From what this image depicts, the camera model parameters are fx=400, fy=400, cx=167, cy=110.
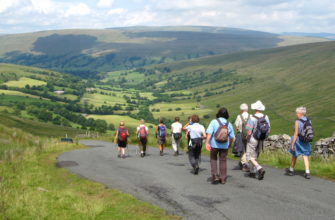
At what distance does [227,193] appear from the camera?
12.1 metres

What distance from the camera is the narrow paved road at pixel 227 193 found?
992 centimetres

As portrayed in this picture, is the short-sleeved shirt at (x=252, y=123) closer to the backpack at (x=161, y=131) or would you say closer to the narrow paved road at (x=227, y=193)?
the narrow paved road at (x=227, y=193)

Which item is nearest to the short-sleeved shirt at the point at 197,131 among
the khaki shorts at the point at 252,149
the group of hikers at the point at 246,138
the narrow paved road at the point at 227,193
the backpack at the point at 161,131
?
the group of hikers at the point at 246,138

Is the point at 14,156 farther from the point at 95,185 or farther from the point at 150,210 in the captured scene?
the point at 150,210

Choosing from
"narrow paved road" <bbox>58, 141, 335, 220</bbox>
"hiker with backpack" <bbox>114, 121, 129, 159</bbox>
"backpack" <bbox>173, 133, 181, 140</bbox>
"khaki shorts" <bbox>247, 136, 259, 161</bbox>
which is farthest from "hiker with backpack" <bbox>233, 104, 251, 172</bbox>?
"hiker with backpack" <bbox>114, 121, 129, 159</bbox>

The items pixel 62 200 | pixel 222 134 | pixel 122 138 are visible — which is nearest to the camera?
pixel 62 200

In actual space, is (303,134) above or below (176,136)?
above

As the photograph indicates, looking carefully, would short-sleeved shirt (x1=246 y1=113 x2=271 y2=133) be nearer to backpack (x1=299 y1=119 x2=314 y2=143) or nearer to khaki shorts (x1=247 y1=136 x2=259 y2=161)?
khaki shorts (x1=247 y1=136 x2=259 y2=161)

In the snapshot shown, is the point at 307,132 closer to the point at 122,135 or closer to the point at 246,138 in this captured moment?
the point at 246,138

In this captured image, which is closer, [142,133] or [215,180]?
[215,180]

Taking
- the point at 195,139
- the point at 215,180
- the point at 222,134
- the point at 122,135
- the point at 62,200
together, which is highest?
the point at 222,134

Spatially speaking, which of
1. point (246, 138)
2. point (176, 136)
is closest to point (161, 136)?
point (176, 136)

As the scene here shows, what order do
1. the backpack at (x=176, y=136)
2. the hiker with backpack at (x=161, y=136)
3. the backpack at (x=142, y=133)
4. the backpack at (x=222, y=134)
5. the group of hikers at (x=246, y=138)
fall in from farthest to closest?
1. the hiker with backpack at (x=161, y=136)
2. the backpack at (x=176, y=136)
3. the backpack at (x=142, y=133)
4. the group of hikers at (x=246, y=138)
5. the backpack at (x=222, y=134)

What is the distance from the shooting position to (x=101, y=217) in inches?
388
